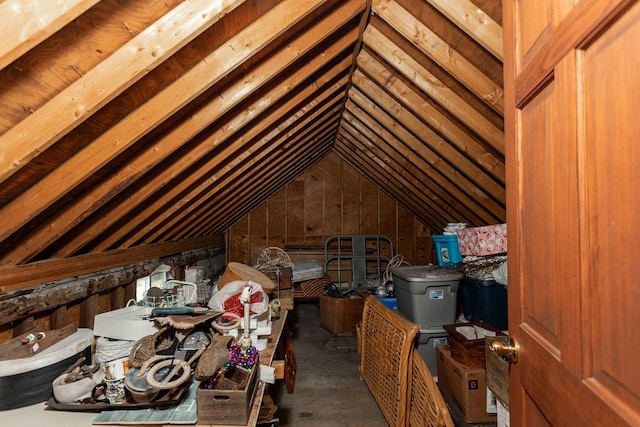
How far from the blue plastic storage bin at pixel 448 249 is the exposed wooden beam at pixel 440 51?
1.92m

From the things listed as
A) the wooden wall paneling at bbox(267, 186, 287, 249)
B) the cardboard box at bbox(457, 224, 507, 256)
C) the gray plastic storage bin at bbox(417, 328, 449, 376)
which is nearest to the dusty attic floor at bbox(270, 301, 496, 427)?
the gray plastic storage bin at bbox(417, 328, 449, 376)

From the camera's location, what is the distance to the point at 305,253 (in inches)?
244

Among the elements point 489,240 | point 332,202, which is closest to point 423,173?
point 489,240

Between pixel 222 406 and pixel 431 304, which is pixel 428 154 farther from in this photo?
pixel 222 406

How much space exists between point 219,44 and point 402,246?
5256 millimetres

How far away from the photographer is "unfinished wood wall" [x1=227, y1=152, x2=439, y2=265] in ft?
20.5

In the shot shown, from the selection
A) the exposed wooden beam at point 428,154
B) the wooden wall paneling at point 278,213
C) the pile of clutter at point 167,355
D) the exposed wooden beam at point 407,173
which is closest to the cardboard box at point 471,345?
the exposed wooden beam at point 428,154

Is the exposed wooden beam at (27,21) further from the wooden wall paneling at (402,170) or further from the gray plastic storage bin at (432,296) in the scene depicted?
the wooden wall paneling at (402,170)

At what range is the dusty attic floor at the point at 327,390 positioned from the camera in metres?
2.69

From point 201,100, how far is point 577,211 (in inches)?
75.3

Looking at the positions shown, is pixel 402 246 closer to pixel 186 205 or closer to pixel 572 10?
pixel 186 205

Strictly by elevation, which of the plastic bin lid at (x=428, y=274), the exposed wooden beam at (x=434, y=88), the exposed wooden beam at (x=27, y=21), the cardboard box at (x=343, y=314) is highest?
the exposed wooden beam at (x=434, y=88)

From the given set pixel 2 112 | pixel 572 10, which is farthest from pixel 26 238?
pixel 572 10

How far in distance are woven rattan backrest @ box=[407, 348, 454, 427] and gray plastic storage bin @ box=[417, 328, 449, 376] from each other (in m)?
0.74
